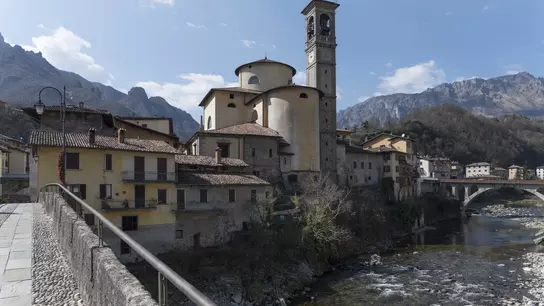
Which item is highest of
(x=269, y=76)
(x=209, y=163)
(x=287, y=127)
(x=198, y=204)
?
(x=269, y=76)

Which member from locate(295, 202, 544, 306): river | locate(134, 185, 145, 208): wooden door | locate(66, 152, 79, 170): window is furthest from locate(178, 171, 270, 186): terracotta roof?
locate(295, 202, 544, 306): river

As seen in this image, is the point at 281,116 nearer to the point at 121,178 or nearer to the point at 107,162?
the point at 121,178

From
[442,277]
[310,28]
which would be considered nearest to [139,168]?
[442,277]

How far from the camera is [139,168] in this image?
80.8 ft

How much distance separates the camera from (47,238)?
10047 millimetres

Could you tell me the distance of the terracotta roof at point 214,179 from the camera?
26.8 m

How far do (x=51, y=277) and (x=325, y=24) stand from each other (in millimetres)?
47182

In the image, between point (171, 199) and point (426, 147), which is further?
point (426, 147)

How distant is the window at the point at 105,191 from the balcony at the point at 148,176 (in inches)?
46.1

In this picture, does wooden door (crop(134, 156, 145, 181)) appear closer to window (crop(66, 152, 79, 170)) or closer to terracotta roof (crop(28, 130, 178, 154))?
terracotta roof (crop(28, 130, 178, 154))

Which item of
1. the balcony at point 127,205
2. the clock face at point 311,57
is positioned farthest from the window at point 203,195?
the clock face at point 311,57

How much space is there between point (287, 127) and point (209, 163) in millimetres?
13389

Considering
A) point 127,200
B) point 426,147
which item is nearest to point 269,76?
point 127,200

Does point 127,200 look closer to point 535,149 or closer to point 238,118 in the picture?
point 238,118
